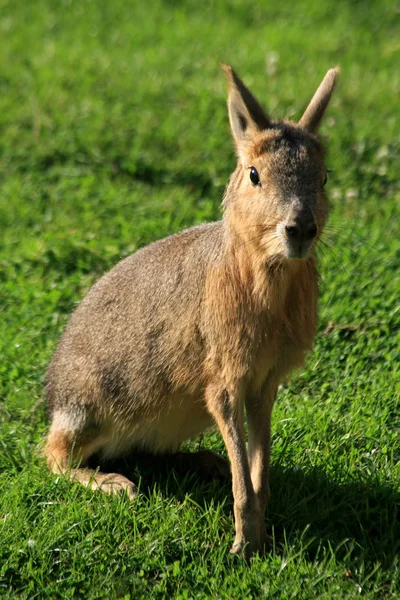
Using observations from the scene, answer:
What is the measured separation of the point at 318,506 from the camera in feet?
12.9

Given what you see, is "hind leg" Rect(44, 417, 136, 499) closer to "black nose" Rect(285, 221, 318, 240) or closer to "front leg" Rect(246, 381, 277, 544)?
"front leg" Rect(246, 381, 277, 544)

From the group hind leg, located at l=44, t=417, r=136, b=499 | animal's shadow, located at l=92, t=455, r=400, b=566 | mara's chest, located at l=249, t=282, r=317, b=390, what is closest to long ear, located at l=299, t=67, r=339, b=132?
mara's chest, located at l=249, t=282, r=317, b=390

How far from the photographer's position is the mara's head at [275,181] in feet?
10.9

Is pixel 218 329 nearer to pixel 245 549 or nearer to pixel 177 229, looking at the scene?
pixel 245 549

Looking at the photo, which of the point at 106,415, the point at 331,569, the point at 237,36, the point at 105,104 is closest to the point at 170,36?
the point at 237,36

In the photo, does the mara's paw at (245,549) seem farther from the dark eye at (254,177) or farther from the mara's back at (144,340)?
the dark eye at (254,177)

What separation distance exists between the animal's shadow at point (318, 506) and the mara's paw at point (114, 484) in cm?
7

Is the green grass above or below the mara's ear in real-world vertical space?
below

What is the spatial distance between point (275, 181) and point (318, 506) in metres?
1.31

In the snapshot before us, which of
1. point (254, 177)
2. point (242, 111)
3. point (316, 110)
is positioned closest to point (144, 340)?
point (254, 177)

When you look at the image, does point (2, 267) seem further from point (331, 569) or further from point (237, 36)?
point (237, 36)

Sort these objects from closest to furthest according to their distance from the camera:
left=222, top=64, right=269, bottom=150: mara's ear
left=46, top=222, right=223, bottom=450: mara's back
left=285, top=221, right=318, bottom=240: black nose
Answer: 1. left=285, top=221, right=318, bottom=240: black nose
2. left=222, top=64, right=269, bottom=150: mara's ear
3. left=46, top=222, right=223, bottom=450: mara's back

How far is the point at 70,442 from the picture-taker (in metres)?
4.16

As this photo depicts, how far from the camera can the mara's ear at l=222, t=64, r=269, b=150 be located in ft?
11.8
